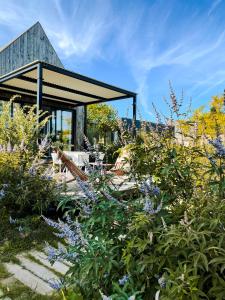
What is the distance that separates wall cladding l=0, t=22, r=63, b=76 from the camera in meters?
13.6

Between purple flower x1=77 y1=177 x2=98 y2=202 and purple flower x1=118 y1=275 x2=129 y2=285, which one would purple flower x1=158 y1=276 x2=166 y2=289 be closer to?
purple flower x1=118 y1=275 x2=129 y2=285

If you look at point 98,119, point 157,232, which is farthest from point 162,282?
point 98,119

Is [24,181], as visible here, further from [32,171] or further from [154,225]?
[154,225]

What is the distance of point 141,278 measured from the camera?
1424mm

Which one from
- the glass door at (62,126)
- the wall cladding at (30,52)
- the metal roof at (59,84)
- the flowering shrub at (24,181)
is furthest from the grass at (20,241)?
the glass door at (62,126)

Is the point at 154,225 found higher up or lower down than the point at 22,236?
higher up

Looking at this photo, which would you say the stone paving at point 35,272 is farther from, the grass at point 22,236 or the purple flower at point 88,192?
the purple flower at point 88,192

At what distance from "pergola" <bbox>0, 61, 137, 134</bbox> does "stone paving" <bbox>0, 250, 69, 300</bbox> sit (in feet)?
15.9

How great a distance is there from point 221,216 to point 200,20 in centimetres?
934

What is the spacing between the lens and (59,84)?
999 centimetres

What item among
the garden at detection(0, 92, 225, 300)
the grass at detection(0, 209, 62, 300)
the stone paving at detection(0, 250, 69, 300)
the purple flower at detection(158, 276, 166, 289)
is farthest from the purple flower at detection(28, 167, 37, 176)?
the purple flower at detection(158, 276, 166, 289)

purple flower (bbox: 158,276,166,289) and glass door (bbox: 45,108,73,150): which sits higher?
glass door (bbox: 45,108,73,150)

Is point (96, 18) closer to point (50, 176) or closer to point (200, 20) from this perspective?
point (200, 20)

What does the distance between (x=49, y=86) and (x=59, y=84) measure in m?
0.46
